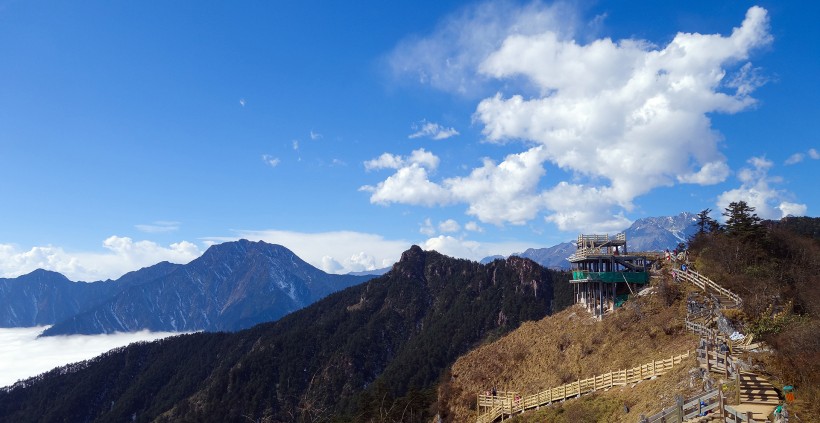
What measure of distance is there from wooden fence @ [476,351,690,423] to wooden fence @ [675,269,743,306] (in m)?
12.1

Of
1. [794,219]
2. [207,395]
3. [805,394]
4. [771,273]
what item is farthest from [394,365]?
[805,394]

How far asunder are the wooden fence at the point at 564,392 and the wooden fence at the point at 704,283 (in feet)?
39.7

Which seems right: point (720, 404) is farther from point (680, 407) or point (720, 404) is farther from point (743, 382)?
point (743, 382)

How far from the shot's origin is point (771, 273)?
45.2 m

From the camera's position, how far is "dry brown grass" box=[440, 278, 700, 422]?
3553cm

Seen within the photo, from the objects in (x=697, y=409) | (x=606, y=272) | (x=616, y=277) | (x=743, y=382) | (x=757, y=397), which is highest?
(x=606, y=272)

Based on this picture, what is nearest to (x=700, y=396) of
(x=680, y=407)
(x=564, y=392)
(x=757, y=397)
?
(x=680, y=407)

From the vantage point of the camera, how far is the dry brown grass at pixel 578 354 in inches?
1399

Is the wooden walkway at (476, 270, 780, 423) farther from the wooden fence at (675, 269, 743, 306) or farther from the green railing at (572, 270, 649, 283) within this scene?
the green railing at (572, 270, 649, 283)

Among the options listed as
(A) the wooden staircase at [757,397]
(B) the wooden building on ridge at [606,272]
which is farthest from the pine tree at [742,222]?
(A) the wooden staircase at [757,397]

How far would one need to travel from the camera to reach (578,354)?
45406mm

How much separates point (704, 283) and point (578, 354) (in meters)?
12.6

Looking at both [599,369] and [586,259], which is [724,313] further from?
[586,259]

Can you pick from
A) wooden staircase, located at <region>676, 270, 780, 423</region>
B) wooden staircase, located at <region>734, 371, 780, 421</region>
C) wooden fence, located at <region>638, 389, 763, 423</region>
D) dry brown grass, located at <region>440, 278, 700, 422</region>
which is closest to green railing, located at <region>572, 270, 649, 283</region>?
dry brown grass, located at <region>440, 278, 700, 422</region>
